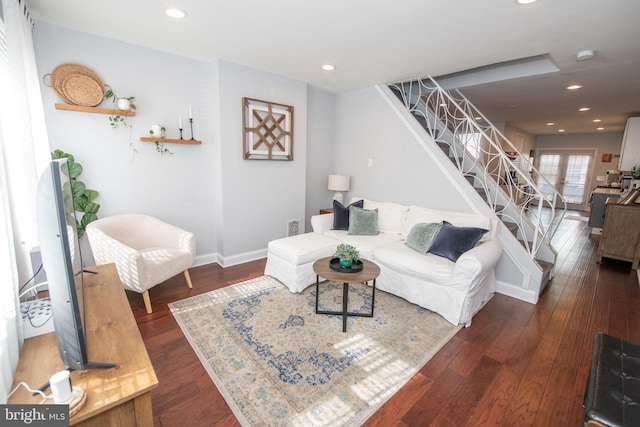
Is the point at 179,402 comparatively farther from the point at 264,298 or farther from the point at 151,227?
the point at 151,227

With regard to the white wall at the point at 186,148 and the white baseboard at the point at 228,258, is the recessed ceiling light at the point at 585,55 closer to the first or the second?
the white wall at the point at 186,148

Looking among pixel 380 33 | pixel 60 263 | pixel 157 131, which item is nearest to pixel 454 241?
pixel 380 33

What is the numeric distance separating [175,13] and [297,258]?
2.35 meters

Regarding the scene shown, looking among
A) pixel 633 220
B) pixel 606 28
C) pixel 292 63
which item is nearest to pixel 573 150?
pixel 633 220

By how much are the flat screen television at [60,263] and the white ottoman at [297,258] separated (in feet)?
6.55

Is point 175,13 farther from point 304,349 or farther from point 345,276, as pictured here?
point 304,349

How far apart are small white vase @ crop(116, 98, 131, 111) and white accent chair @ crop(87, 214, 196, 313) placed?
110cm

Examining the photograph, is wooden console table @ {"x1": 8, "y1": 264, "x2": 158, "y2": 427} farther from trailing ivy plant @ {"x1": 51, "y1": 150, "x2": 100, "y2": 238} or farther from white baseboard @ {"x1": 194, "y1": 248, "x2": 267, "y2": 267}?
white baseboard @ {"x1": 194, "y1": 248, "x2": 267, "y2": 267}

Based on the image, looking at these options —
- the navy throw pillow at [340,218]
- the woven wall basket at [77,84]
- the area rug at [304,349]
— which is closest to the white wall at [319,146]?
the navy throw pillow at [340,218]

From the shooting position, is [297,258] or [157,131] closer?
[297,258]

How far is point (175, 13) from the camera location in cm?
224

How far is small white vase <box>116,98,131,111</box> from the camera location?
113 inches

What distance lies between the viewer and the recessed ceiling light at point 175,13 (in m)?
2.18

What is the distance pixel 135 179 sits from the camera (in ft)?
10.4
